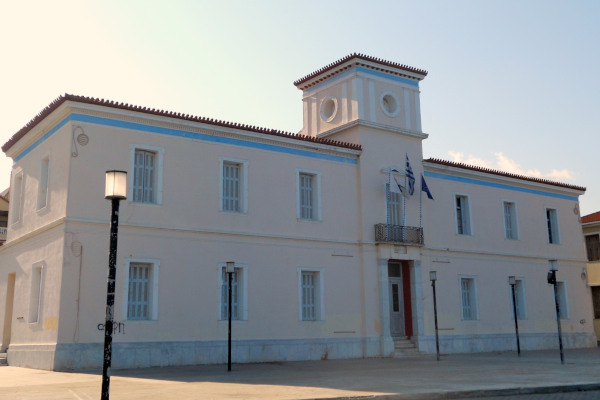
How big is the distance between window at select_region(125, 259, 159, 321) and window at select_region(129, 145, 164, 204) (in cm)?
193

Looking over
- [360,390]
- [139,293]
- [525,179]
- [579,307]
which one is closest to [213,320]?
[139,293]

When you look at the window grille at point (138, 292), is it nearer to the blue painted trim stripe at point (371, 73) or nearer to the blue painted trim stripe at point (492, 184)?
the blue painted trim stripe at point (371, 73)

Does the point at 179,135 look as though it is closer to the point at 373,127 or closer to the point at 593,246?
the point at 373,127

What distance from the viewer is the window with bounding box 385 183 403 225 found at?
2494 centimetres

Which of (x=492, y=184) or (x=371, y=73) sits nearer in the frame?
(x=371, y=73)

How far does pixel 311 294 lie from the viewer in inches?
897

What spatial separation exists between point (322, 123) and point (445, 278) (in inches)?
315

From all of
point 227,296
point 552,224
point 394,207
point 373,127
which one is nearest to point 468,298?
point 394,207

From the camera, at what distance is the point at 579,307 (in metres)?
31.4

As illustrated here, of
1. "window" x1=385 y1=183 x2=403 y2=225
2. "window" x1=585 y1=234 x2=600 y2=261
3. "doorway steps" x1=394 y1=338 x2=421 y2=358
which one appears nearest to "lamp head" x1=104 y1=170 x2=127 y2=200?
"doorway steps" x1=394 y1=338 x2=421 y2=358

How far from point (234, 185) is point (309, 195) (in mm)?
3116

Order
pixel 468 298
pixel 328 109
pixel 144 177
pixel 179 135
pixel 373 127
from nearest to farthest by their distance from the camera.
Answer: pixel 144 177, pixel 179 135, pixel 373 127, pixel 328 109, pixel 468 298

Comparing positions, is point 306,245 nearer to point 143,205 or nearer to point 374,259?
point 374,259

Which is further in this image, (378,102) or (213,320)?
(378,102)
